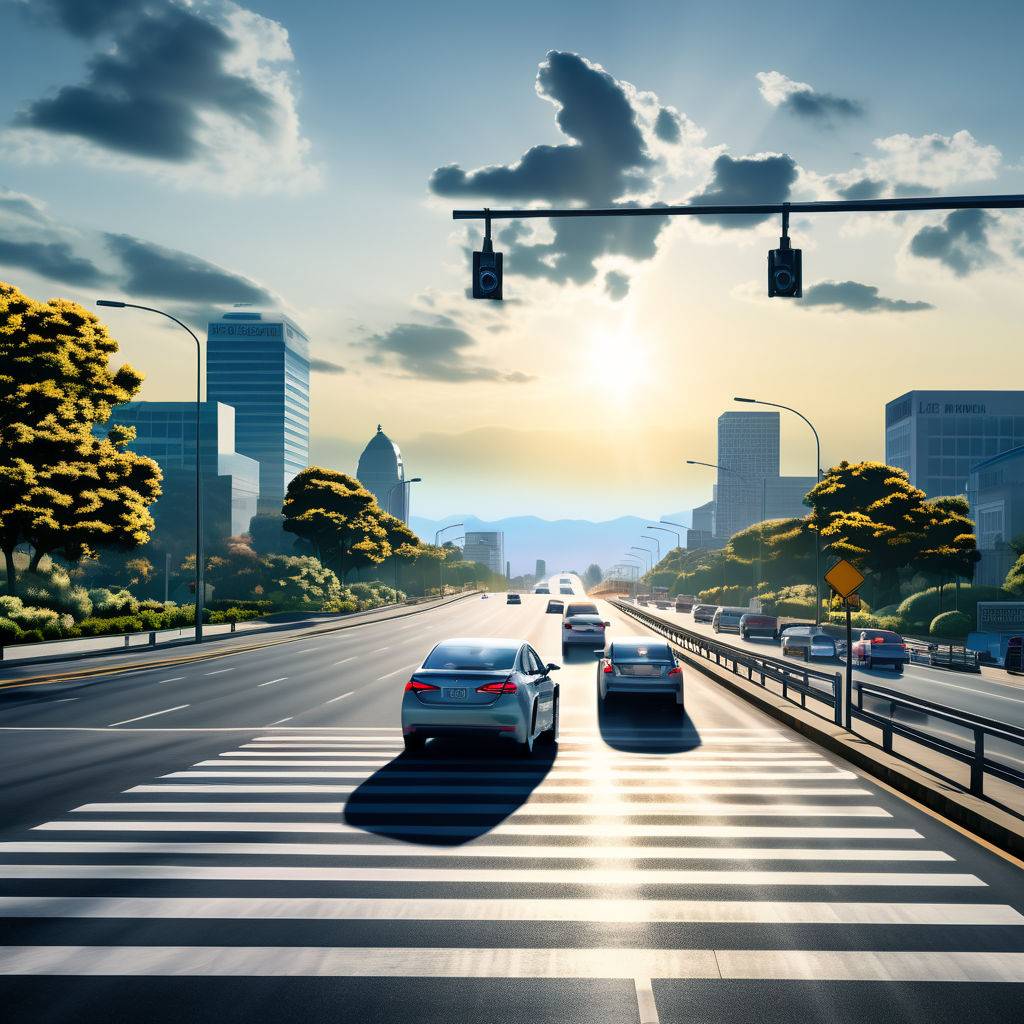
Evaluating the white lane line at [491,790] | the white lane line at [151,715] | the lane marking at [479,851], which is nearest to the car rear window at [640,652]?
the white lane line at [491,790]

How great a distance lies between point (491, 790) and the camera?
37.6 feet

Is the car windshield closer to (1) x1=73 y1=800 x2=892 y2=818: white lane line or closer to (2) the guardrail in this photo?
(1) x1=73 y1=800 x2=892 y2=818: white lane line

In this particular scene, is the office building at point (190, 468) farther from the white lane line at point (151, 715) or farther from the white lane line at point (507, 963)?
the white lane line at point (507, 963)

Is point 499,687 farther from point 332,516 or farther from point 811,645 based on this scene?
point 332,516

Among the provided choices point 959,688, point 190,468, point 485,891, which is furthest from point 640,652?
point 190,468

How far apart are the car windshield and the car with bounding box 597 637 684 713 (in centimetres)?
531

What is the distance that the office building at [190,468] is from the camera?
130250 mm

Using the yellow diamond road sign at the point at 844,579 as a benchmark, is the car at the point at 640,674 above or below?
below

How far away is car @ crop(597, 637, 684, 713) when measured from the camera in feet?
62.8

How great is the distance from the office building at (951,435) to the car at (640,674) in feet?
512

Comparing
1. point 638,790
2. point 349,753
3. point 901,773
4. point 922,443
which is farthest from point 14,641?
point 922,443

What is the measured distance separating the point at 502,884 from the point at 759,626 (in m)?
46.1

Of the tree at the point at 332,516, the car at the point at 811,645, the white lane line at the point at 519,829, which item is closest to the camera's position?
the white lane line at the point at 519,829

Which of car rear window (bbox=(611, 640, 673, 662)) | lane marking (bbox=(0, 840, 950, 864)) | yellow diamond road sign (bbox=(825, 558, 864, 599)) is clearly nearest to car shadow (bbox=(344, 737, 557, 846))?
lane marking (bbox=(0, 840, 950, 864))
